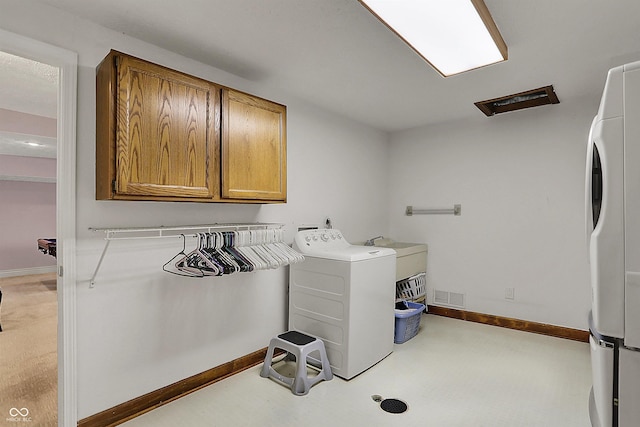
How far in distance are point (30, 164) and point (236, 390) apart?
23.1 feet

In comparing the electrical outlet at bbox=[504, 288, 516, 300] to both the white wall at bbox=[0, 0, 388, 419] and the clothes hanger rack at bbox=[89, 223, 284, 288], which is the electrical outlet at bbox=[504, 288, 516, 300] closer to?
the white wall at bbox=[0, 0, 388, 419]

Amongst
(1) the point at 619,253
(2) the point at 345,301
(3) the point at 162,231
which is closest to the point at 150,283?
(3) the point at 162,231

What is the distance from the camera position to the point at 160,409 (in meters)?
2.19

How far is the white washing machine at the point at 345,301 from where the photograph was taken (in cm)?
257

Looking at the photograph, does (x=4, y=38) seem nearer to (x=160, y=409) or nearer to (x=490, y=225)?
(x=160, y=409)

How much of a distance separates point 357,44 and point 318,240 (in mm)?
1650

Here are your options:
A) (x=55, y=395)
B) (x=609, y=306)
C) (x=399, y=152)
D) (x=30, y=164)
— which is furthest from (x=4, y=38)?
(x=30, y=164)

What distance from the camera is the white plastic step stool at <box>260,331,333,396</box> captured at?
2.37 m

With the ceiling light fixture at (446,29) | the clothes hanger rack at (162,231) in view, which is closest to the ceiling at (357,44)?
the ceiling light fixture at (446,29)

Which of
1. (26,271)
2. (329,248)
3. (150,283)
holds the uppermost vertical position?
(329,248)

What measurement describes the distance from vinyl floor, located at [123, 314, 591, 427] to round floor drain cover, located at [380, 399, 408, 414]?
1.3 inches

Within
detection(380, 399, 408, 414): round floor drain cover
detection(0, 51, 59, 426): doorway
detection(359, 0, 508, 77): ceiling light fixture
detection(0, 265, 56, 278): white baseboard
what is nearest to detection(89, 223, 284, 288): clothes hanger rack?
detection(0, 51, 59, 426): doorway

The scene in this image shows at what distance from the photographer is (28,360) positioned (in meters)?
2.86

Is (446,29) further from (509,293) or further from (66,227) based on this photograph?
(509,293)
